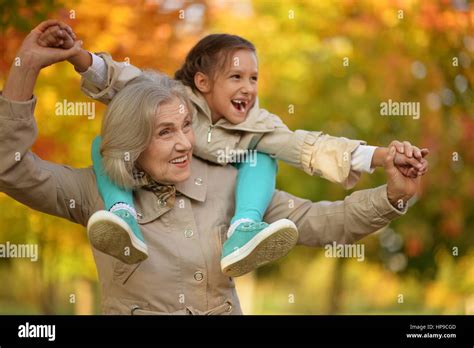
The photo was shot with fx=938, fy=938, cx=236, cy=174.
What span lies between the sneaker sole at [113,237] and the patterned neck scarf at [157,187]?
0.24 meters

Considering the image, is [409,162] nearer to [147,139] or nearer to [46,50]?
[147,139]

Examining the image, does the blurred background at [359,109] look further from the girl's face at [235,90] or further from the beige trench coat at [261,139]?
the beige trench coat at [261,139]

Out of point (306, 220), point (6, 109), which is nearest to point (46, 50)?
point (6, 109)

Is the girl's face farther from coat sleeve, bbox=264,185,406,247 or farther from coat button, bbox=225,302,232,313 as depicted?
coat button, bbox=225,302,232,313

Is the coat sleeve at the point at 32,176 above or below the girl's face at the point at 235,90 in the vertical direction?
below

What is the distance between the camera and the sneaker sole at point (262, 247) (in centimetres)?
292

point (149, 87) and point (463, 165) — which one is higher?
point (463, 165)

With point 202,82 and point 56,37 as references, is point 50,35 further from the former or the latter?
point 202,82

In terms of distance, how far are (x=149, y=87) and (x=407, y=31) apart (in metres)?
3.88

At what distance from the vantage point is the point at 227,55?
342 cm

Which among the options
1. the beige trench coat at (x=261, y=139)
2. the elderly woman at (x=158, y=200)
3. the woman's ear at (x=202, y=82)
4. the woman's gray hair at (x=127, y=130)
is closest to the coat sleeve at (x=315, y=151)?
the beige trench coat at (x=261, y=139)

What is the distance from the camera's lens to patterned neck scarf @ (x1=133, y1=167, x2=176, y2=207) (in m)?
3.06

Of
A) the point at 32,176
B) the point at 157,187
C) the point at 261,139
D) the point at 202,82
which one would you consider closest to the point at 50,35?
the point at 32,176

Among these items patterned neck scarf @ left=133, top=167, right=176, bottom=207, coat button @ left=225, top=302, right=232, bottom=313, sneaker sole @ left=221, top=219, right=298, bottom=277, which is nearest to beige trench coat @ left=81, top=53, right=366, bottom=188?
patterned neck scarf @ left=133, top=167, right=176, bottom=207
